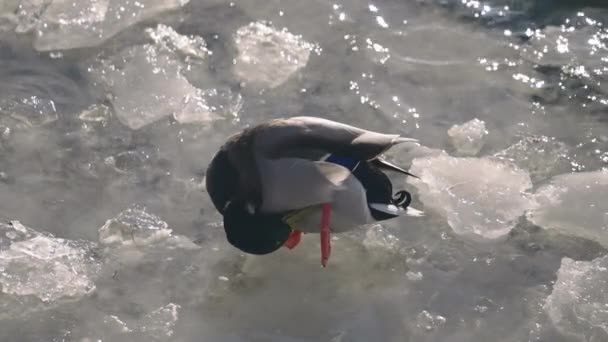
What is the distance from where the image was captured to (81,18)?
414 cm

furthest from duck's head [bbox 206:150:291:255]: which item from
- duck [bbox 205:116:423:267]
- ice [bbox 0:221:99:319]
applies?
ice [bbox 0:221:99:319]

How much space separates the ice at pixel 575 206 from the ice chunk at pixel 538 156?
0.09 m

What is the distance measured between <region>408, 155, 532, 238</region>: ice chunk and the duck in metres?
0.33

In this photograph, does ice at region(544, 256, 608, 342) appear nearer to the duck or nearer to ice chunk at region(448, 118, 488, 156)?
the duck

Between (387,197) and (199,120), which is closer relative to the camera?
(387,197)

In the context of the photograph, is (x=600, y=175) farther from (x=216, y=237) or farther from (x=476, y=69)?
(x=216, y=237)

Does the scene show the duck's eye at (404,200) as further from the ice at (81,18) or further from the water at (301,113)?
the ice at (81,18)

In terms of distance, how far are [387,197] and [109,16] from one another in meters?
1.86

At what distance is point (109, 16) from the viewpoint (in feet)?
13.7

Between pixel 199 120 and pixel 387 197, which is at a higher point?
pixel 387 197

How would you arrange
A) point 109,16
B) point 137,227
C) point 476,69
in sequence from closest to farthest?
point 137,227, point 476,69, point 109,16

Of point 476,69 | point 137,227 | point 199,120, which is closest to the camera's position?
point 137,227

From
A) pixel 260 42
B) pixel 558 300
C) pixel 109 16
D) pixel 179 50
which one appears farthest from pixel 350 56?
pixel 558 300

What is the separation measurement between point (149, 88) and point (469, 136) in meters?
1.23
